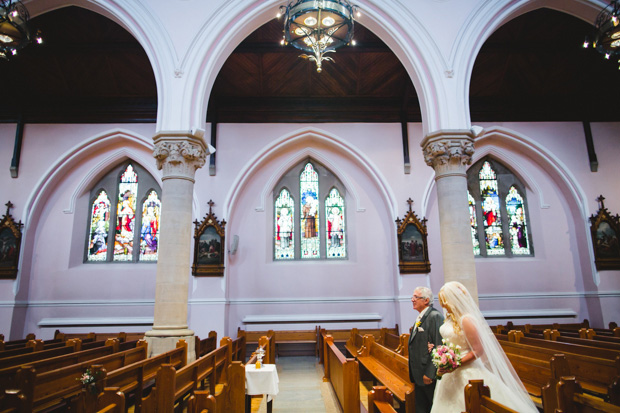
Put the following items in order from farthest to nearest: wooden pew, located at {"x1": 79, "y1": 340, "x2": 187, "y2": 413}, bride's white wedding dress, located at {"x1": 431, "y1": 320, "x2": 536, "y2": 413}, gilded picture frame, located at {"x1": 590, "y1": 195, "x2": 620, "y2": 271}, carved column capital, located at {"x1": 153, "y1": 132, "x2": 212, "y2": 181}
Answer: gilded picture frame, located at {"x1": 590, "y1": 195, "x2": 620, "y2": 271} < carved column capital, located at {"x1": 153, "y1": 132, "x2": 212, "y2": 181} < wooden pew, located at {"x1": 79, "y1": 340, "x2": 187, "y2": 413} < bride's white wedding dress, located at {"x1": 431, "y1": 320, "x2": 536, "y2": 413}

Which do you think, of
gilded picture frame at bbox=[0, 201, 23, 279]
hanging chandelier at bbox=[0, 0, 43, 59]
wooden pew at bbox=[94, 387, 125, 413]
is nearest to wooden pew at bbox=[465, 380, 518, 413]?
wooden pew at bbox=[94, 387, 125, 413]

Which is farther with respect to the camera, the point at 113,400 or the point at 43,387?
the point at 43,387

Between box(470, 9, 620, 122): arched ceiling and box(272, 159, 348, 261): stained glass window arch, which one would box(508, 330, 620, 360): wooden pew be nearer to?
box(272, 159, 348, 261): stained glass window arch

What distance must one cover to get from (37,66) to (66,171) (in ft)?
8.55

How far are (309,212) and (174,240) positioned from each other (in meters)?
5.39

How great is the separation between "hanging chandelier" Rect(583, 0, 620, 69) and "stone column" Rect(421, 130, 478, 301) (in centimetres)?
256

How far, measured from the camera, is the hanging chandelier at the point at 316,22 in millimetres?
5352

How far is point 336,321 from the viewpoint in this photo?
10.4m

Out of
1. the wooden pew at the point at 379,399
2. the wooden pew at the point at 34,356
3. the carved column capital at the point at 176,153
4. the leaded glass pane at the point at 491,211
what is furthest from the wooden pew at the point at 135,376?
the leaded glass pane at the point at 491,211

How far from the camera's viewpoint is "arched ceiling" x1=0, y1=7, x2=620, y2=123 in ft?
31.4

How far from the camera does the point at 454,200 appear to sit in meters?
6.65

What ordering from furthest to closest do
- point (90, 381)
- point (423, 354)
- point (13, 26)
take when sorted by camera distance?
point (13, 26), point (423, 354), point (90, 381)

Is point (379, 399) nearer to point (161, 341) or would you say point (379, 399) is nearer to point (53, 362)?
point (53, 362)

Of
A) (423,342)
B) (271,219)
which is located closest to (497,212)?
(271,219)
